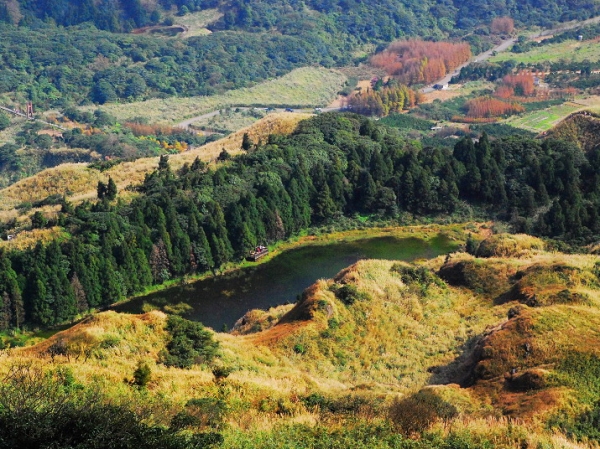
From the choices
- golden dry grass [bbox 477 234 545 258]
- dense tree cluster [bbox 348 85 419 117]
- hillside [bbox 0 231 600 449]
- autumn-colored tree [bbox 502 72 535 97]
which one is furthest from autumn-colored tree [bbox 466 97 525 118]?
hillside [bbox 0 231 600 449]

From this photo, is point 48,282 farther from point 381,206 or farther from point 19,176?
point 19,176

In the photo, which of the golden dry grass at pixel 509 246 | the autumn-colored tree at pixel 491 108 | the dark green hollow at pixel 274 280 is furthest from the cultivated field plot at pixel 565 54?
the golden dry grass at pixel 509 246

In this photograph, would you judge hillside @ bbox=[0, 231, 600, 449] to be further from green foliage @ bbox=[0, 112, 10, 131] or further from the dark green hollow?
green foliage @ bbox=[0, 112, 10, 131]

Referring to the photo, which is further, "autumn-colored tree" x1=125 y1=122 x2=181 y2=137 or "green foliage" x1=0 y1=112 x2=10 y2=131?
"green foliage" x1=0 y1=112 x2=10 y2=131

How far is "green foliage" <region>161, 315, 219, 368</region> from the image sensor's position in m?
36.8

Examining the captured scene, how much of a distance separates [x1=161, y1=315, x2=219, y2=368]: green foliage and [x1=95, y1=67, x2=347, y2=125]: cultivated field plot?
135 m

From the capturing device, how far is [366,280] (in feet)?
171

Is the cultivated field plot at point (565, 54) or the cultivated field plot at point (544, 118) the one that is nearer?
the cultivated field plot at point (544, 118)

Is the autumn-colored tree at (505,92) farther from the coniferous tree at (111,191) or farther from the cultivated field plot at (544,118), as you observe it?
the coniferous tree at (111,191)

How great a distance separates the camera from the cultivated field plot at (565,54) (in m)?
184

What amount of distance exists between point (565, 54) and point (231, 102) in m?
78.6

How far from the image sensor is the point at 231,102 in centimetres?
18675

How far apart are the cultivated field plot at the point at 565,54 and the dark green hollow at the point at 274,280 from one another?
117m

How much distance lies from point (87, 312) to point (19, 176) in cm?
7836
